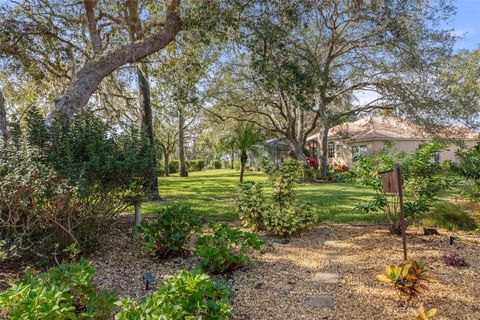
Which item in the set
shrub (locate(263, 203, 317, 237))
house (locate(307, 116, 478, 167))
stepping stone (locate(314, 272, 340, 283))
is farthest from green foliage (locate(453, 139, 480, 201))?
house (locate(307, 116, 478, 167))

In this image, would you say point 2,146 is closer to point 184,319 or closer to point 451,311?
point 184,319

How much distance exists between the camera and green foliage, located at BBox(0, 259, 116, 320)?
190 cm

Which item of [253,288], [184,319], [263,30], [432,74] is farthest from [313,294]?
[432,74]

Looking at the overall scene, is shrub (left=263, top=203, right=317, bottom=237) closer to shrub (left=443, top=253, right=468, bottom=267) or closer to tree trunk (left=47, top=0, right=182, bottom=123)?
shrub (left=443, top=253, right=468, bottom=267)

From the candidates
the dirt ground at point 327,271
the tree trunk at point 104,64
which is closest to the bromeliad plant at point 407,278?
the dirt ground at point 327,271

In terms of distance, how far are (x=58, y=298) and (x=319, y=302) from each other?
2.13 metres

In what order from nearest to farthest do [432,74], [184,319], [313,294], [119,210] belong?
[184,319], [313,294], [119,210], [432,74]

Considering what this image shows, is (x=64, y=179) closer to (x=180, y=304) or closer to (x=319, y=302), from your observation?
(x=180, y=304)

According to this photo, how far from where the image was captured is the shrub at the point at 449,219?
18.0 ft

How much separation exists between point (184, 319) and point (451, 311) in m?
2.25

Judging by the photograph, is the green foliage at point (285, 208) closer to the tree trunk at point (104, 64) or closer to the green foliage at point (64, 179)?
the green foliage at point (64, 179)

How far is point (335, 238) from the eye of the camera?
17.0 ft

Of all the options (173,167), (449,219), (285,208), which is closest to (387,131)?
(173,167)

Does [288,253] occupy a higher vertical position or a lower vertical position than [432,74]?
lower
